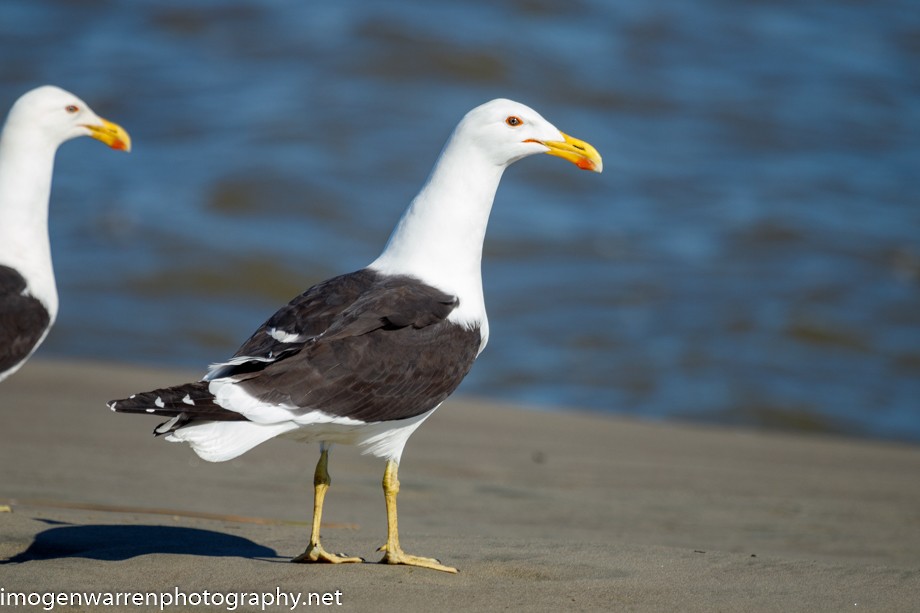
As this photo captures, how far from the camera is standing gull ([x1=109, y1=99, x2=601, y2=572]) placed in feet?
11.5

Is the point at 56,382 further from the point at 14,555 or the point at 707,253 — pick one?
the point at 707,253

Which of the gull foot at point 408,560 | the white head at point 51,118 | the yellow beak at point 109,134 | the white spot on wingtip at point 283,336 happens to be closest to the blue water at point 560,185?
the yellow beak at point 109,134

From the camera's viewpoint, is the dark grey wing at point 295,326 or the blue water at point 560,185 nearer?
the dark grey wing at point 295,326

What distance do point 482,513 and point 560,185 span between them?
8.89 metres

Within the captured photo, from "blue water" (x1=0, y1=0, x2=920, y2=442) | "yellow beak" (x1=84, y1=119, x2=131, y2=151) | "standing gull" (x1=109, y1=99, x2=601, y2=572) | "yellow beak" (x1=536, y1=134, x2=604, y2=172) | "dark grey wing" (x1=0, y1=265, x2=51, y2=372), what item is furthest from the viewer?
"blue water" (x1=0, y1=0, x2=920, y2=442)

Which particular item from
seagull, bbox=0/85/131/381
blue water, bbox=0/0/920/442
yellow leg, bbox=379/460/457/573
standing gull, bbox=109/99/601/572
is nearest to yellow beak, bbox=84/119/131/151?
seagull, bbox=0/85/131/381

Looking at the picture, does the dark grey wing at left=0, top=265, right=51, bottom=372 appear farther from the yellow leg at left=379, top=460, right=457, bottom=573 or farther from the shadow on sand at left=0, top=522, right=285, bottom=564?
the yellow leg at left=379, top=460, right=457, bottom=573

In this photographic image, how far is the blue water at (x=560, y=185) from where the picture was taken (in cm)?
988

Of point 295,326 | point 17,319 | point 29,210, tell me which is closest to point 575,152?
point 295,326

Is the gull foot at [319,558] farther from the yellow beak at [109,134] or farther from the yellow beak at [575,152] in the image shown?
the yellow beak at [109,134]

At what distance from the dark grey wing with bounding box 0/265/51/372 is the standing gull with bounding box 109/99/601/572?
5.85 feet

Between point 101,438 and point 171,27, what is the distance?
12.1 m

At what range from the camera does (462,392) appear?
30.3 ft

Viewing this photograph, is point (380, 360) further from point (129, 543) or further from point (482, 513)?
point (482, 513)
